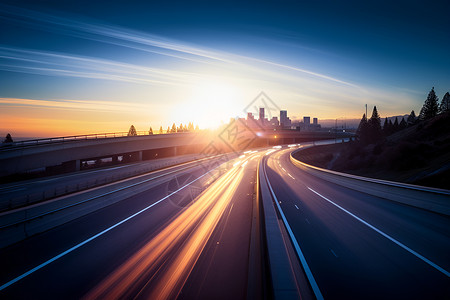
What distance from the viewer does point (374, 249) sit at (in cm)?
670

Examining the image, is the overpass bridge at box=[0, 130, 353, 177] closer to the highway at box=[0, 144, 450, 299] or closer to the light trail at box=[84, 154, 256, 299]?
the highway at box=[0, 144, 450, 299]

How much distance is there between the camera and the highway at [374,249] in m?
4.87

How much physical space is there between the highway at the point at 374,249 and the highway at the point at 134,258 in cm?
234

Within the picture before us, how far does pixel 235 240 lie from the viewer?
7.79 m

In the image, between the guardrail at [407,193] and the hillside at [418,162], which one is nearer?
the guardrail at [407,193]

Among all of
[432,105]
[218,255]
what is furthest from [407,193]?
[432,105]

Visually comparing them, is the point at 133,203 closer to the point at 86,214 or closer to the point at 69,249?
the point at 86,214

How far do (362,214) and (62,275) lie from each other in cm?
1276

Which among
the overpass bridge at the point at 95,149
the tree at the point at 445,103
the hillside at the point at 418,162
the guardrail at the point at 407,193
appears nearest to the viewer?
the guardrail at the point at 407,193

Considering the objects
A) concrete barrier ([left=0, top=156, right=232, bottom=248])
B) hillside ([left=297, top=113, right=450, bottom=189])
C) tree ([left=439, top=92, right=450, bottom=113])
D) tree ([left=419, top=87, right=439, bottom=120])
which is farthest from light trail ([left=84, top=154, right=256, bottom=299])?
tree ([left=439, top=92, right=450, bottom=113])

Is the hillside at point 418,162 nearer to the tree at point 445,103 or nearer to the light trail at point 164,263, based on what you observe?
the light trail at point 164,263

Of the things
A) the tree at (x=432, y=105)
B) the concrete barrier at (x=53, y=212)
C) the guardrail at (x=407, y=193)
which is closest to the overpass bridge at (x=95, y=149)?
the concrete barrier at (x=53, y=212)

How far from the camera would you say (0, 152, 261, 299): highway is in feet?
16.1

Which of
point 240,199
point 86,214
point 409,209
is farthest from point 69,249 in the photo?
point 409,209
